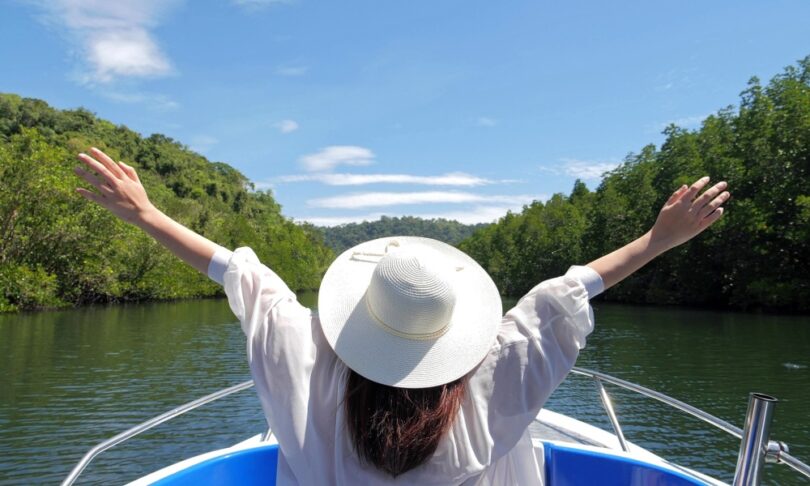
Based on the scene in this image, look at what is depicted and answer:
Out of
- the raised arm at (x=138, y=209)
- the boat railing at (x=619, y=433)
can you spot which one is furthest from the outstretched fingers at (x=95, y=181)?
the boat railing at (x=619, y=433)

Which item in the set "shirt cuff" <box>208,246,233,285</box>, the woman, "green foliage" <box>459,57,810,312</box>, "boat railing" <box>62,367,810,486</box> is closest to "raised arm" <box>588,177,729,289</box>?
the woman

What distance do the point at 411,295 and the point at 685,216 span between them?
679 mm

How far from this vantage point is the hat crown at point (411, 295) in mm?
1095

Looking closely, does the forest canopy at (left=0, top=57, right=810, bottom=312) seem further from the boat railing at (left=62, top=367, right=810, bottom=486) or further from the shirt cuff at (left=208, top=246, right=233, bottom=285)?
the shirt cuff at (left=208, top=246, right=233, bottom=285)

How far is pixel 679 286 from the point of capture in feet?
119

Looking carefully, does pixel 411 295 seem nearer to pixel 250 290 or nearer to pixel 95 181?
pixel 250 290

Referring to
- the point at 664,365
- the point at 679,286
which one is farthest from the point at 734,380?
the point at 679,286

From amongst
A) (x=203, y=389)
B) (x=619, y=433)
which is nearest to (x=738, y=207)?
(x=203, y=389)

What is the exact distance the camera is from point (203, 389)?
11586mm

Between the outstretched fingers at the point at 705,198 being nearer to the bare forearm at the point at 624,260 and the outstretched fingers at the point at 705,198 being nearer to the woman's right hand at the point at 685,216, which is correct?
the woman's right hand at the point at 685,216

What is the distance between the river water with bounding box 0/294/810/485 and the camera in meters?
7.63

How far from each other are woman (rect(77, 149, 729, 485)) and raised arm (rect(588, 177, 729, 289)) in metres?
0.12

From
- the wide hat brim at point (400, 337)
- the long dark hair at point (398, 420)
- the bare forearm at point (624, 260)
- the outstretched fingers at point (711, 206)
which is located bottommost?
the long dark hair at point (398, 420)

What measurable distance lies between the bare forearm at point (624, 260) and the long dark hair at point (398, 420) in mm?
411
